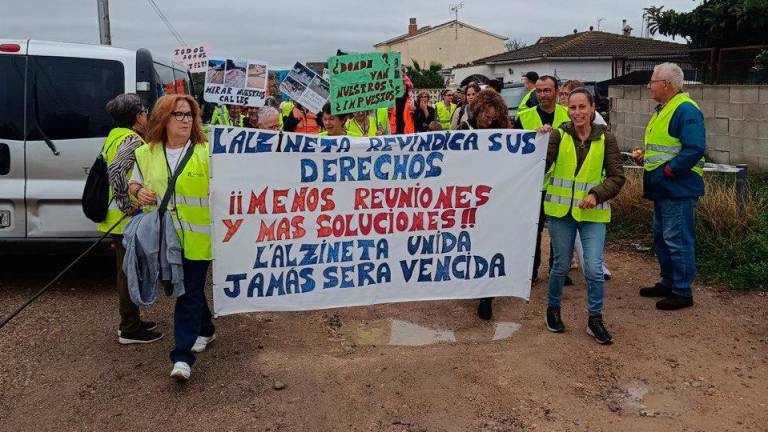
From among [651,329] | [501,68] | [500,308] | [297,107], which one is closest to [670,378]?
[651,329]

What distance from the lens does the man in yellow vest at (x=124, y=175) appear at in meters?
4.46

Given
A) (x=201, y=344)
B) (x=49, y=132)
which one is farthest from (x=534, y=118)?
(x=49, y=132)

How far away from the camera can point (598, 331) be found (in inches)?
189

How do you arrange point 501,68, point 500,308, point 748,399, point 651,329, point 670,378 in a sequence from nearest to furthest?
1. point 748,399
2. point 670,378
3. point 651,329
4. point 500,308
5. point 501,68

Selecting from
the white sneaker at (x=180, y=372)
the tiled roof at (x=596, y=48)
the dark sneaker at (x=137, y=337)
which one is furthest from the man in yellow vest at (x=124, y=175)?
the tiled roof at (x=596, y=48)

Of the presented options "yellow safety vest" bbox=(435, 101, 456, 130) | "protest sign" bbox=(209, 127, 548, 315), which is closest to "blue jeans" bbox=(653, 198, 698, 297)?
"protest sign" bbox=(209, 127, 548, 315)

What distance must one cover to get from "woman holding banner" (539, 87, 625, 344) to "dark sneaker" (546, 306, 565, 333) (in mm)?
222

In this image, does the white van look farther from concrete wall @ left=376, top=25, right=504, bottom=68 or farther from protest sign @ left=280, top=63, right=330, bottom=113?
concrete wall @ left=376, top=25, right=504, bottom=68

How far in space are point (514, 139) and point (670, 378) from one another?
5.92ft

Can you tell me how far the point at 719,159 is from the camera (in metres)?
10.4

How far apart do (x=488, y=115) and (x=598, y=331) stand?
179cm

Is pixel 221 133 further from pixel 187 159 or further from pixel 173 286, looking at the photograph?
pixel 173 286

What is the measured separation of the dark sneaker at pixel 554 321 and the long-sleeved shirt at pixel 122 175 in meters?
2.98

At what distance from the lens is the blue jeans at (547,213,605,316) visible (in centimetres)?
474
